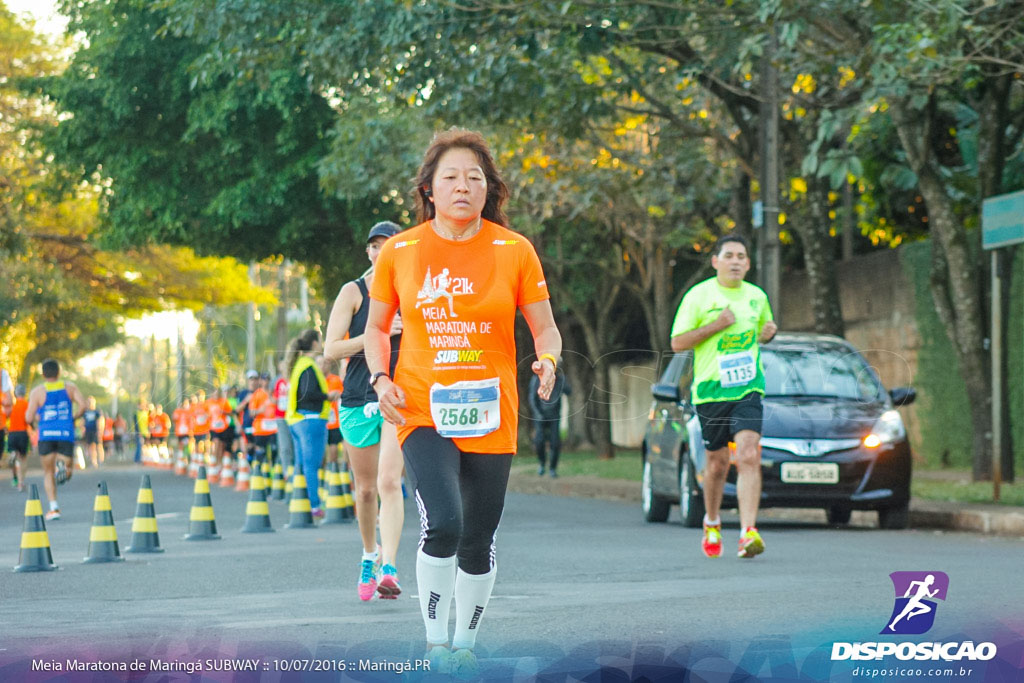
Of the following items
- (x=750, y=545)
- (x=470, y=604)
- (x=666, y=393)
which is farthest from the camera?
(x=666, y=393)

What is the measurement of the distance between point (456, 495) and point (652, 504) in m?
9.62

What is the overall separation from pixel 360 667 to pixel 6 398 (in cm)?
2395

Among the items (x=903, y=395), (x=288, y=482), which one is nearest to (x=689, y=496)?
(x=903, y=395)

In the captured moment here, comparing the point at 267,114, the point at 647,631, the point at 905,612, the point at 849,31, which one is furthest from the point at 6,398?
the point at 905,612

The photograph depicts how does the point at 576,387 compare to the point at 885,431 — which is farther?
the point at 576,387

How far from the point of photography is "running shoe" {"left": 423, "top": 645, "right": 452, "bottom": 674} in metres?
5.59

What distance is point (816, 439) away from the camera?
13.7 metres

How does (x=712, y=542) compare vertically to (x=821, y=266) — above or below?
below

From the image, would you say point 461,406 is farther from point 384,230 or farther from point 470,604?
point 384,230

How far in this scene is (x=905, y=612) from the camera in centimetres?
551

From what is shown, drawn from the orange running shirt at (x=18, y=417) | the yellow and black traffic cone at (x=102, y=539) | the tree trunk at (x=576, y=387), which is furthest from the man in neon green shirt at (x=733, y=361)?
the tree trunk at (x=576, y=387)

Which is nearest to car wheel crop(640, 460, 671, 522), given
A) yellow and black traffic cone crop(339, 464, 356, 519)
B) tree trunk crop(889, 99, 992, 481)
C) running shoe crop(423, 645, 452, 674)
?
yellow and black traffic cone crop(339, 464, 356, 519)

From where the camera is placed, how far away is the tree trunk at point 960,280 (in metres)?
17.5

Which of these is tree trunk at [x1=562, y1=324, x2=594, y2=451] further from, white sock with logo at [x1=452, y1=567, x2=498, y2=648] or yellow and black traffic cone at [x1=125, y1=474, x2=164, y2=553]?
white sock with logo at [x1=452, y1=567, x2=498, y2=648]
